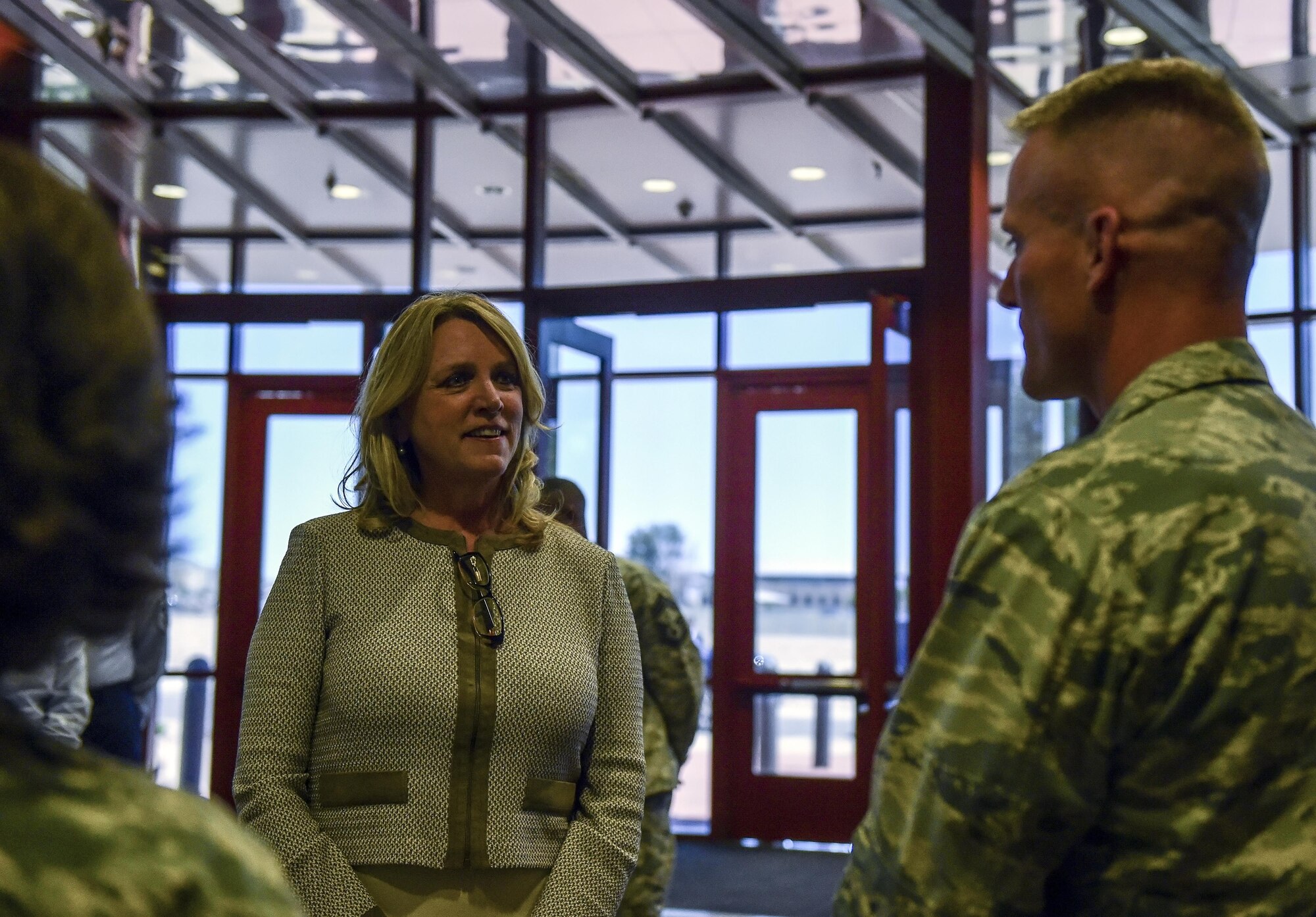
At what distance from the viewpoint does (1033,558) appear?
1176mm

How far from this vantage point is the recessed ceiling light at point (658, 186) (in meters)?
7.89

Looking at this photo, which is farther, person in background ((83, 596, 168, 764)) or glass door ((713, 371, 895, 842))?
glass door ((713, 371, 895, 842))

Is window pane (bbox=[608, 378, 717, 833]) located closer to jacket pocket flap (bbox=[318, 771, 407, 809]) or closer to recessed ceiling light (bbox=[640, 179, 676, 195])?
recessed ceiling light (bbox=[640, 179, 676, 195])

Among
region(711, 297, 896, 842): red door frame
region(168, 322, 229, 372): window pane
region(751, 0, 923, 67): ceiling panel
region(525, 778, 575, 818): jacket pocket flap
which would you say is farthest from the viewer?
region(168, 322, 229, 372): window pane

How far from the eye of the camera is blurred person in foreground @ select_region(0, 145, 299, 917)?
0.66m

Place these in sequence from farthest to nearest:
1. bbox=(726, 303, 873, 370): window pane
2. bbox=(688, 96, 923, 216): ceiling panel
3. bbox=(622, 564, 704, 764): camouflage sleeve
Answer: bbox=(726, 303, 873, 370): window pane → bbox=(688, 96, 923, 216): ceiling panel → bbox=(622, 564, 704, 764): camouflage sleeve

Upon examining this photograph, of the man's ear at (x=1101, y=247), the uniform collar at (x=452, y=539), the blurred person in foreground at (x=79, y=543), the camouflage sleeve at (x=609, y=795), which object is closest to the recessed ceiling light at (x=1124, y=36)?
the camouflage sleeve at (x=609, y=795)

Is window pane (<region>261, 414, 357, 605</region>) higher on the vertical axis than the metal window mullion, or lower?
lower

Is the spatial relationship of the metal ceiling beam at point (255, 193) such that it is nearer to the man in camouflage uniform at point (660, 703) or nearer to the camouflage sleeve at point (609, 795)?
the man in camouflage uniform at point (660, 703)

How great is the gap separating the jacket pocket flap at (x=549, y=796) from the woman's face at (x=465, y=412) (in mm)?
468

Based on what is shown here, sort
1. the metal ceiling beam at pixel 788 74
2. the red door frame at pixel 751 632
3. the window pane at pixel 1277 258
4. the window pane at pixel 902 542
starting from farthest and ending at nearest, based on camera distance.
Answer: the red door frame at pixel 751 632
the window pane at pixel 1277 258
the window pane at pixel 902 542
the metal ceiling beam at pixel 788 74

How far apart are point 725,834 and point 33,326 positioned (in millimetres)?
8059

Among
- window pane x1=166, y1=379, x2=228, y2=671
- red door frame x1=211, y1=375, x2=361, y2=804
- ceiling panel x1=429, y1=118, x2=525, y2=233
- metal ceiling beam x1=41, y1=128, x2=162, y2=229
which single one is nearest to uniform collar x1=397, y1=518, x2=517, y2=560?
ceiling panel x1=429, y1=118, x2=525, y2=233

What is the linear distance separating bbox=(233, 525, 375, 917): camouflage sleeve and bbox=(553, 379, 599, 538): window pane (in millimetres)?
5757
